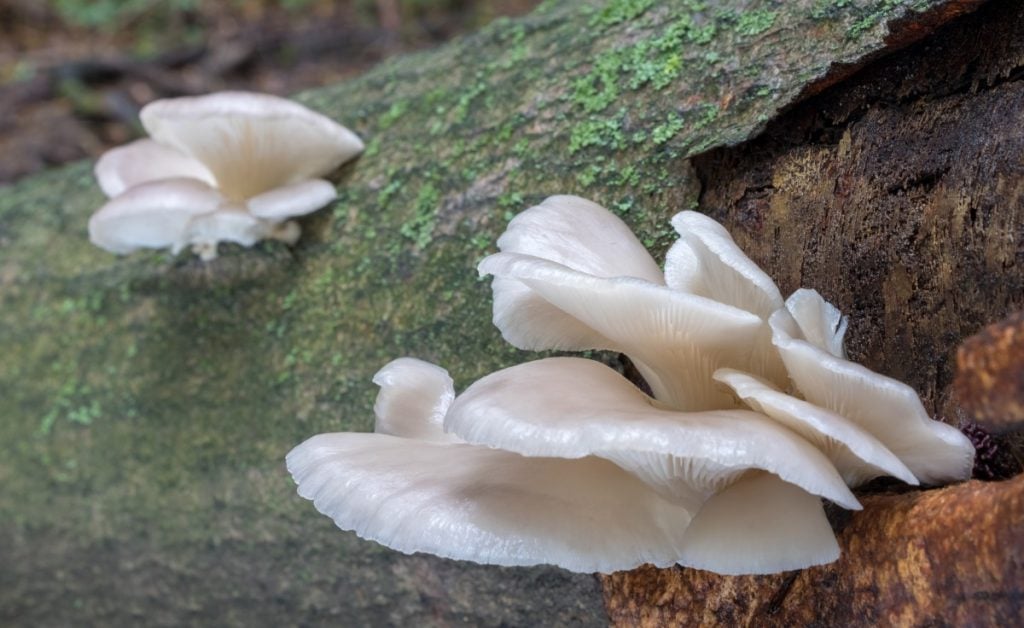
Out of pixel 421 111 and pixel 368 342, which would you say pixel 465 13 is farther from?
pixel 368 342

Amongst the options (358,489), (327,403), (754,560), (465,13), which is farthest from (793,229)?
(465,13)

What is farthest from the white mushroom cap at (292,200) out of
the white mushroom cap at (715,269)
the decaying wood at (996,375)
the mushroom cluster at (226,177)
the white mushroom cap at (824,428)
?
the decaying wood at (996,375)

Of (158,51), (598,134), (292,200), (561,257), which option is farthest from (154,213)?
(158,51)

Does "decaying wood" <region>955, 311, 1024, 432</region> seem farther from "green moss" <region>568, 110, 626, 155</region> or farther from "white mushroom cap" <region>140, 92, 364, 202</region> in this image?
"white mushroom cap" <region>140, 92, 364, 202</region>

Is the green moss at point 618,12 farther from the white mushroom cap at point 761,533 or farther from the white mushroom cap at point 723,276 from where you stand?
A: the white mushroom cap at point 761,533

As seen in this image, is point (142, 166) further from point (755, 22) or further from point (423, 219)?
point (755, 22)
